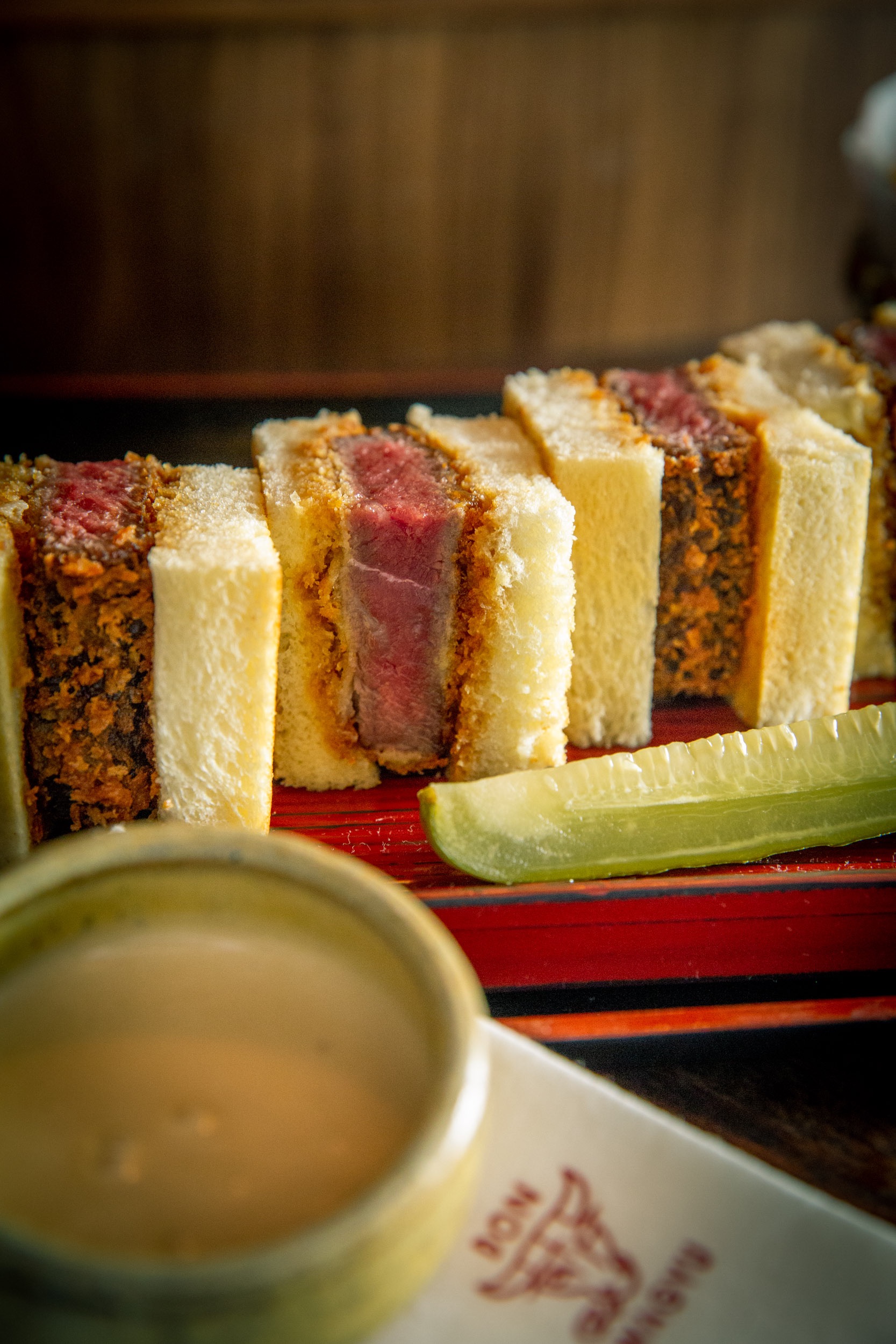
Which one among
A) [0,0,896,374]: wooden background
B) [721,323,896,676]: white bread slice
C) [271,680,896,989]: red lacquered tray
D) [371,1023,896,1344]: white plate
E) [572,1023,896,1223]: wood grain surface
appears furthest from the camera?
[0,0,896,374]: wooden background

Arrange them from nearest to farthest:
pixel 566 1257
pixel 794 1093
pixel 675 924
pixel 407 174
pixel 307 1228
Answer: pixel 307 1228, pixel 566 1257, pixel 794 1093, pixel 675 924, pixel 407 174

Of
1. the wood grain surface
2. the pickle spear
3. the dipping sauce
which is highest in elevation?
the dipping sauce

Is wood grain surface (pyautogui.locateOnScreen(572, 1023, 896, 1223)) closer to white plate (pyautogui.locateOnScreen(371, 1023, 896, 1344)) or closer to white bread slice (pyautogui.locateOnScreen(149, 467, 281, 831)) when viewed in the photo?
white plate (pyautogui.locateOnScreen(371, 1023, 896, 1344))

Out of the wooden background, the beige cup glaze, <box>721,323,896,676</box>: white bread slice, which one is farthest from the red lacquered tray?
the wooden background

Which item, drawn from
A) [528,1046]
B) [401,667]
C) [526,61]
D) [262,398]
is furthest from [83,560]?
[526,61]

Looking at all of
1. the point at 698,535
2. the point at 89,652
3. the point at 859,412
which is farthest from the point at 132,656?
the point at 859,412

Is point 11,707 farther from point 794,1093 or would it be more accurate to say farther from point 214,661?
point 794,1093
